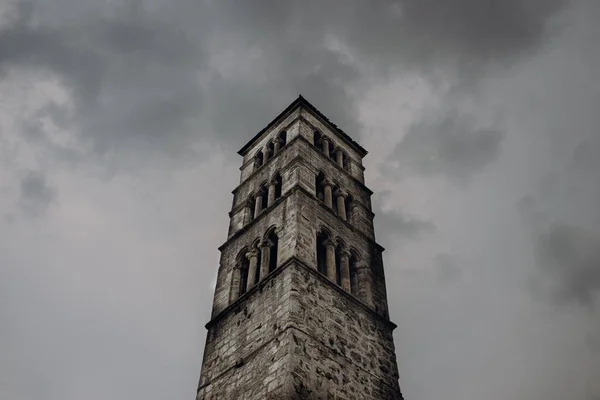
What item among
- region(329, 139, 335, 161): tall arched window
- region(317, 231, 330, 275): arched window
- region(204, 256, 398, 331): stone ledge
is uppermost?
region(329, 139, 335, 161): tall arched window

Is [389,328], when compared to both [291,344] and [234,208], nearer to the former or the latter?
[291,344]

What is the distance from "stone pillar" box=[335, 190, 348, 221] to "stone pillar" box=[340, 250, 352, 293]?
7.19 feet

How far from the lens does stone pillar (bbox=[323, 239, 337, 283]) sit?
19891 mm

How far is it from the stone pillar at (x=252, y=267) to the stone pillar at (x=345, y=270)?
3.14 meters

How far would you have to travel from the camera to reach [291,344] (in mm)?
15641

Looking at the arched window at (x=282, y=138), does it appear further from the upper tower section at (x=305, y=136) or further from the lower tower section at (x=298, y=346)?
the lower tower section at (x=298, y=346)

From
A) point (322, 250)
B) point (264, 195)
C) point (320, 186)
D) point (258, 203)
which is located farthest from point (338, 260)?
point (264, 195)

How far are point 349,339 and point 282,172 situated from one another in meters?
9.18

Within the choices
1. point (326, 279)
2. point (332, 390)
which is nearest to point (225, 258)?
point (326, 279)

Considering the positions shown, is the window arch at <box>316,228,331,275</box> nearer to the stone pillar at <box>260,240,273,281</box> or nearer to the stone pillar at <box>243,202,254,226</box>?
the stone pillar at <box>260,240,273,281</box>

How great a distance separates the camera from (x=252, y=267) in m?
21.0

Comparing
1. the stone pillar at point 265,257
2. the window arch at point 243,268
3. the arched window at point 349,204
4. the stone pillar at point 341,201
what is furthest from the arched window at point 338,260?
the window arch at point 243,268

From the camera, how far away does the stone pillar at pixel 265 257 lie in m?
19.9

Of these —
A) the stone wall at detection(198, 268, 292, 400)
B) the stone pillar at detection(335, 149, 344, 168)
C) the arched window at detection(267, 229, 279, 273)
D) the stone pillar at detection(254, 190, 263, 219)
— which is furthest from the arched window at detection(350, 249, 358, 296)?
the stone pillar at detection(335, 149, 344, 168)
